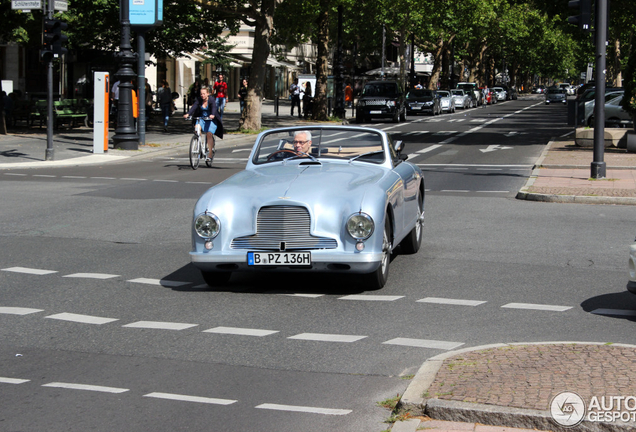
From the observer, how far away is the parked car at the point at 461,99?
66.0m

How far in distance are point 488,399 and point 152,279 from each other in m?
4.85

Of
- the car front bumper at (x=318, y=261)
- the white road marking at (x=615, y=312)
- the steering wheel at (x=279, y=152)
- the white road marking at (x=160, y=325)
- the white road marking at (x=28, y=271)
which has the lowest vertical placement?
the white road marking at (x=28, y=271)

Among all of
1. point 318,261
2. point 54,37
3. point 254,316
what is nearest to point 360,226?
point 318,261

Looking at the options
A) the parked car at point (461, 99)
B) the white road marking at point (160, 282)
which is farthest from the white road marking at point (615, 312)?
the parked car at point (461, 99)

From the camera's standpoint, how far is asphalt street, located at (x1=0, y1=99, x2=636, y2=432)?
16.3ft

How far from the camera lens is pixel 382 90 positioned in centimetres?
4575

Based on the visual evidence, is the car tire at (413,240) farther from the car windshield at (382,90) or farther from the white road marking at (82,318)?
the car windshield at (382,90)

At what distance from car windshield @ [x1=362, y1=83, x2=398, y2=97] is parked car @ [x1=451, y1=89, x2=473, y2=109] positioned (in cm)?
2028

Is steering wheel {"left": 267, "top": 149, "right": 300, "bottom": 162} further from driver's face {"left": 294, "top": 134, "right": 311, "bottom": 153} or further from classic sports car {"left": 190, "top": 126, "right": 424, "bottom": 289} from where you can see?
classic sports car {"left": 190, "top": 126, "right": 424, "bottom": 289}

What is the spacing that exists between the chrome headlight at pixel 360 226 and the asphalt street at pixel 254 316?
1.84ft

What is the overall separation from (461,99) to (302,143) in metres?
58.2

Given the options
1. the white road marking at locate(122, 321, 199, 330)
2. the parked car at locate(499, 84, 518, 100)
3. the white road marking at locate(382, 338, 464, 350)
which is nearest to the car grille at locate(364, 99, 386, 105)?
the white road marking at locate(122, 321, 199, 330)

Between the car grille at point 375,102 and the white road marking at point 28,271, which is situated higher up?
the car grille at point 375,102

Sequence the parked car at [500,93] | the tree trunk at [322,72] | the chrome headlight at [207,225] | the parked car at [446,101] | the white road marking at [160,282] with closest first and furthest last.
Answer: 1. the chrome headlight at [207,225]
2. the white road marking at [160,282]
3. the tree trunk at [322,72]
4. the parked car at [446,101]
5. the parked car at [500,93]
